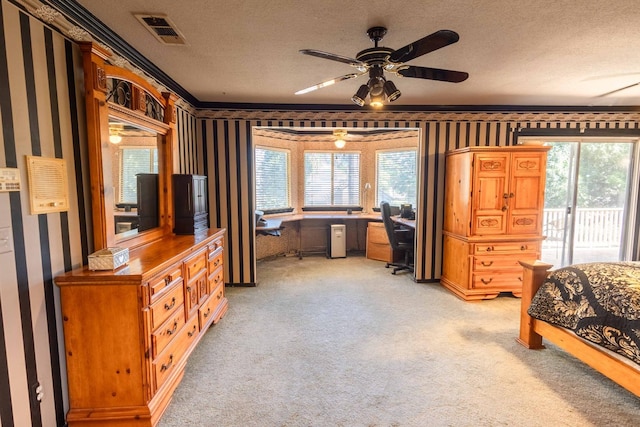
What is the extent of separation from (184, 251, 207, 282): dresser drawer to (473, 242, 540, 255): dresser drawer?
10.4 ft

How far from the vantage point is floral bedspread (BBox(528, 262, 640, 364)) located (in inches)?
80.7

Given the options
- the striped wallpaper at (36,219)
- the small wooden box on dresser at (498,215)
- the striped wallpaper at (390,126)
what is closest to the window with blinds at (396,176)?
the striped wallpaper at (390,126)

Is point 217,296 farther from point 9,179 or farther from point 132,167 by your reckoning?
point 9,179

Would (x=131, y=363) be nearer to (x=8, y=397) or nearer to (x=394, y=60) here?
(x=8, y=397)

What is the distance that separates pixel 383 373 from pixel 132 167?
2.54 meters

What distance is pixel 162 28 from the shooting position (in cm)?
225

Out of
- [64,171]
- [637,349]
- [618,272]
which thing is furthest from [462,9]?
[64,171]

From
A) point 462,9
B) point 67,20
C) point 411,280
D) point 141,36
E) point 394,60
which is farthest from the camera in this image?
point 411,280

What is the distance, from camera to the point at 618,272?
237 cm

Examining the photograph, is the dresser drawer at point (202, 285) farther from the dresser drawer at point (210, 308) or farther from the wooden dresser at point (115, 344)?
the wooden dresser at point (115, 344)

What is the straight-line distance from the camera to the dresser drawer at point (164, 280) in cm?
195

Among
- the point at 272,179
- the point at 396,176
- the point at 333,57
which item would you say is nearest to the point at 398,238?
the point at 396,176

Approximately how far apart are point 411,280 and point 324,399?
2.93 m

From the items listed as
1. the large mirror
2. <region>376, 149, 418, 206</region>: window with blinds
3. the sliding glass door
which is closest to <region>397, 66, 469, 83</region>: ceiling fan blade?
the large mirror
